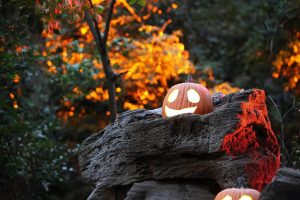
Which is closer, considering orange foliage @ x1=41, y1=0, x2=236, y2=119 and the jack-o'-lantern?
the jack-o'-lantern

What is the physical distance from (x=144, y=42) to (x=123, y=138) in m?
7.26

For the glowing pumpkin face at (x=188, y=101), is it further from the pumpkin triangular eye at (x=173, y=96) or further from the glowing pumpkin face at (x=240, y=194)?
the glowing pumpkin face at (x=240, y=194)

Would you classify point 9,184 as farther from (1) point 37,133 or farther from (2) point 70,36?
(2) point 70,36

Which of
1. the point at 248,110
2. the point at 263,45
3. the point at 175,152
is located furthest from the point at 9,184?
the point at 263,45

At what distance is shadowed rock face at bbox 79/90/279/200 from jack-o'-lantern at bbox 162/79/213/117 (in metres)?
0.23

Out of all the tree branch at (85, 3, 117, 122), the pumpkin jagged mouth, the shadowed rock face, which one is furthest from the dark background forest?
the pumpkin jagged mouth

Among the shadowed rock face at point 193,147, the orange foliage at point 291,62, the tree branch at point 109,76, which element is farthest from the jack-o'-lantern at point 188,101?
the orange foliage at point 291,62

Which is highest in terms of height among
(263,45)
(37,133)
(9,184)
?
(263,45)

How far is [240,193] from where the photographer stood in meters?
4.96

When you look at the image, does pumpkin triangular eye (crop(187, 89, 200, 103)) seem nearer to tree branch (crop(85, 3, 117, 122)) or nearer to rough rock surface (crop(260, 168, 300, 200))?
rough rock surface (crop(260, 168, 300, 200))

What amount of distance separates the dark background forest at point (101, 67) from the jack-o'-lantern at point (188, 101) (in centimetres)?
112

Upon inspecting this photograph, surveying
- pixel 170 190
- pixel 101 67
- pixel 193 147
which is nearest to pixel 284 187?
pixel 193 147

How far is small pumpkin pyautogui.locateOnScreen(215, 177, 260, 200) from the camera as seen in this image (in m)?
4.96

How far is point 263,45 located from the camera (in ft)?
49.3
